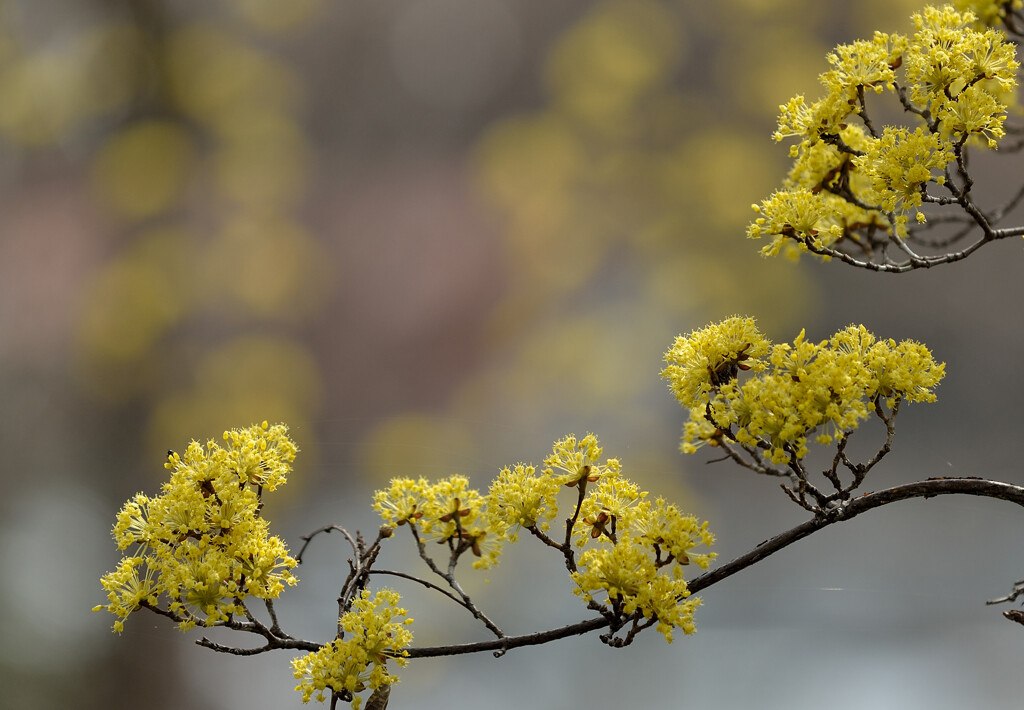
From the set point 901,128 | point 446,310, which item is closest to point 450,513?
point 901,128

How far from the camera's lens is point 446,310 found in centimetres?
132

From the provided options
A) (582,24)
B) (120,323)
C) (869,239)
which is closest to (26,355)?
(120,323)

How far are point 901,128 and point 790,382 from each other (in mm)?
220

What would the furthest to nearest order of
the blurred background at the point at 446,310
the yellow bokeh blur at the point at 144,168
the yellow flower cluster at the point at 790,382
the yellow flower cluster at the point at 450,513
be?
the yellow bokeh blur at the point at 144,168 < the blurred background at the point at 446,310 < the yellow flower cluster at the point at 450,513 < the yellow flower cluster at the point at 790,382

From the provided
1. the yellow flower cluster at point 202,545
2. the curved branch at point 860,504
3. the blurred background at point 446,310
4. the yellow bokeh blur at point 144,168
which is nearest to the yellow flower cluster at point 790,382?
the curved branch at point 860,504

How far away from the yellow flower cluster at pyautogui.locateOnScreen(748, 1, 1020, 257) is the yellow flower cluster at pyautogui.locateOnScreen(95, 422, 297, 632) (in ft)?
1.52

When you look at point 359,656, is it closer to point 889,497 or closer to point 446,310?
point 889,497

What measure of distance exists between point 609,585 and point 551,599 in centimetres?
65

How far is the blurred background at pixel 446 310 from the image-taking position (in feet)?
3.85

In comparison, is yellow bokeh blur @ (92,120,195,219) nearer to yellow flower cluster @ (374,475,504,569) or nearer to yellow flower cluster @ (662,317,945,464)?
yellow flower cluster @ (374,475,504,569)

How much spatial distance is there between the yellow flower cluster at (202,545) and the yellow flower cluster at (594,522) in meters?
0.12

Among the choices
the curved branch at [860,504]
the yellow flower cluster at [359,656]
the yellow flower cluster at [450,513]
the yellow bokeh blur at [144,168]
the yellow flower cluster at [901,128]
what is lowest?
the yellow flower cluster at [359,656]

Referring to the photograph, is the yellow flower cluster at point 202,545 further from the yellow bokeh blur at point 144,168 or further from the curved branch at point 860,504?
the yellow bokeh blur at point 144,168

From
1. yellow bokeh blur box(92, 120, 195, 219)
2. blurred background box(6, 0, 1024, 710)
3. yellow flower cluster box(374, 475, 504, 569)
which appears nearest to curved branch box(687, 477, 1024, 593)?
yellow flower cluster box(374, 475, 504, 569)
